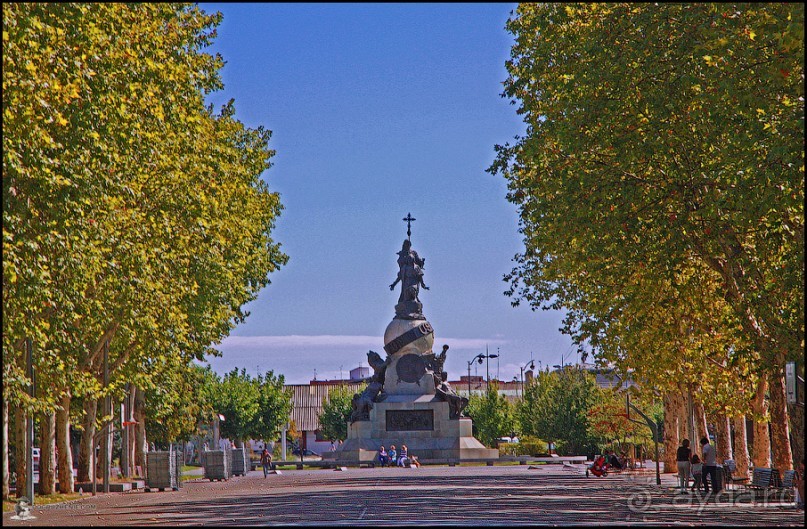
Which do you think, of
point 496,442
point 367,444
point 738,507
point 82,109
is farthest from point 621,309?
point 496,442

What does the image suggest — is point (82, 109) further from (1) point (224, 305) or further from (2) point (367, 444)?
(2) point (367, 444)

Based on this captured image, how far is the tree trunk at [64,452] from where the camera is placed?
37406 mm

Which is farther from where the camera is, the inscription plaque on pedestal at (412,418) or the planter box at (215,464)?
the inscription plaque on pedestal at (412,418)

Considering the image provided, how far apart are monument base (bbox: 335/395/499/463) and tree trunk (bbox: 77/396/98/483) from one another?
2538cm

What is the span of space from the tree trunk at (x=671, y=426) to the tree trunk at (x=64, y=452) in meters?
21.0

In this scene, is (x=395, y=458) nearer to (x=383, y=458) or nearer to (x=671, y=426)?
(x=383, y=458)

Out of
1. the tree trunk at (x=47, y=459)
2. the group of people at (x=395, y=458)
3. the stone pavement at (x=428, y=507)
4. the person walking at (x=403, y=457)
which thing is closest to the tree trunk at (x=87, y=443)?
the tree trunk at (x=47, y=459)

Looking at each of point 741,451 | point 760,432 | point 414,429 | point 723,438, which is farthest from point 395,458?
point 760,432

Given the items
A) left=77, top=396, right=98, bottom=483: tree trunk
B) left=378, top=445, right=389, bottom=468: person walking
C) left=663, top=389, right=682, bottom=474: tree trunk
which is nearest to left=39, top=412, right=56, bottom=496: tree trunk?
left=77, top=396, right=98, bottom=483: tree trunk

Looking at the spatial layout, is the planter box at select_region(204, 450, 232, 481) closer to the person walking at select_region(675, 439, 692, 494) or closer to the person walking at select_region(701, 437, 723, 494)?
the person walking at select_region(675, 439, 692, 494)

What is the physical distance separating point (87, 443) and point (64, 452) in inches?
128

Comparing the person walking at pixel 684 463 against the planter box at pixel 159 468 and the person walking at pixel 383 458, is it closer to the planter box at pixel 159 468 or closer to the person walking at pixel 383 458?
the planter box at pixel 159 468

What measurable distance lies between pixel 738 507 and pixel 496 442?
238ft

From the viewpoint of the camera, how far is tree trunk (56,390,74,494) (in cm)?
3741
